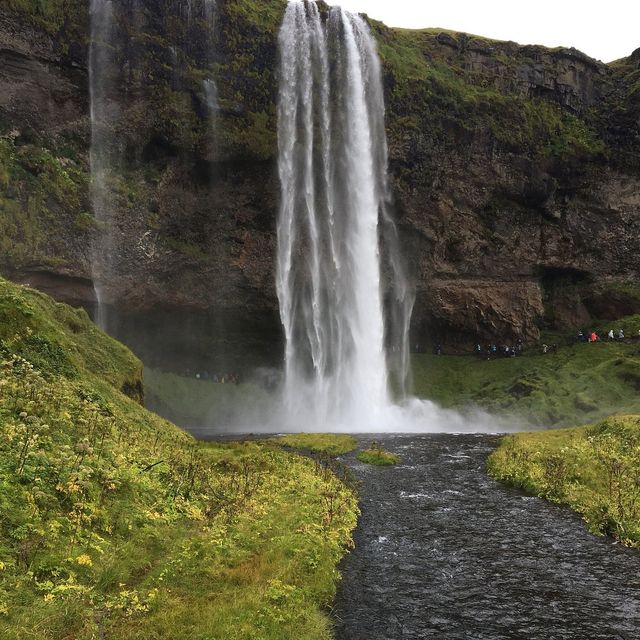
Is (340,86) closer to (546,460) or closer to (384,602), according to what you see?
(546,460)

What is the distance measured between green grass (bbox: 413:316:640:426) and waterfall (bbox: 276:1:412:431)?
884cm

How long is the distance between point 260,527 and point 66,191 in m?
38.7

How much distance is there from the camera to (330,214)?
1922 inches

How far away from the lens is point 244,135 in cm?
4597

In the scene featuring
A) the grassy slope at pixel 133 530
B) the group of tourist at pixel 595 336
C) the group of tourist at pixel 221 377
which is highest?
the group of tourist at pixel 595 336

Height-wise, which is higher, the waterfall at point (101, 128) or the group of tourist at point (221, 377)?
the waterfall at point (101, 128)

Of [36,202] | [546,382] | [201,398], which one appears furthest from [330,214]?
[546,382]

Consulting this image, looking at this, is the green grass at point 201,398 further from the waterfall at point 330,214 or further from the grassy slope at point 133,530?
the grassy slope at point 133,530

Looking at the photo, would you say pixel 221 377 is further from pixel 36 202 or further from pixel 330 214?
pixel 36 202

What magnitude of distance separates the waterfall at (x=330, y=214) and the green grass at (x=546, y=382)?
884 centimetres

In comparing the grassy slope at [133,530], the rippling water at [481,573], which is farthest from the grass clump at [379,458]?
the grassy slope at [133,530]

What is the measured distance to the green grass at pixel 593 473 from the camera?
12500 millimetres

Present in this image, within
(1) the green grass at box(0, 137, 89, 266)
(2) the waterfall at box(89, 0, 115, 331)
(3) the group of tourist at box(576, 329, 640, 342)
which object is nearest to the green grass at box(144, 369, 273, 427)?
(2) the waterfall at box(89, 0, 115, 331)

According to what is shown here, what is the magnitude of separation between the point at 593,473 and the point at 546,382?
111 feet
